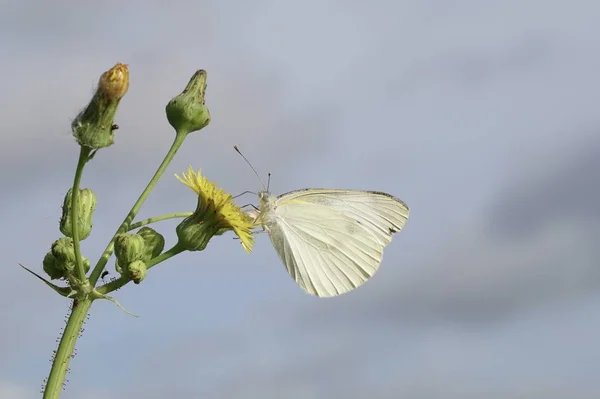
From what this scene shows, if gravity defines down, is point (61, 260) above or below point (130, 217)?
below

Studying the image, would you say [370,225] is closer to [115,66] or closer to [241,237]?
[241,237]

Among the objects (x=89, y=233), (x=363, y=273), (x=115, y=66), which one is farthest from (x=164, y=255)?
(x=363, y=273)

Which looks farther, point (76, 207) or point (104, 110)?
point (104, 110)

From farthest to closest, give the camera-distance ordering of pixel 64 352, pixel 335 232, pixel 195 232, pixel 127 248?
pixel 335 232
pixel 195 232
pixel 127 248
pixel 64 352

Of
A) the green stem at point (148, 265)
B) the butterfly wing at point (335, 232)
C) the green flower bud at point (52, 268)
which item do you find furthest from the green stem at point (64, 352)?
the butterfly wing at point (335, 232)

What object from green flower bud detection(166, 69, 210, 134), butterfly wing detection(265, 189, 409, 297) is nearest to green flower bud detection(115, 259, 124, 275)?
green flower bud detection(166, 69, 210, 134)

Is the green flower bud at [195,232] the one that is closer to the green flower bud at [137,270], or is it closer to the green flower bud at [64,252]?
the green flower bud at [137,270]

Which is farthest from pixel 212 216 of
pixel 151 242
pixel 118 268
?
pixel 118 268

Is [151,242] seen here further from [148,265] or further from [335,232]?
[335,232]
